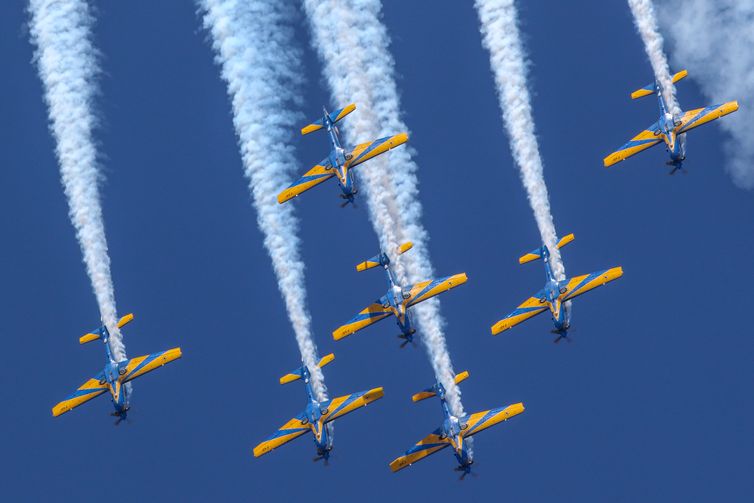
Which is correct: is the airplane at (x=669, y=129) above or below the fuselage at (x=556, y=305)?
Result: above

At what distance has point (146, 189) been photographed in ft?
358

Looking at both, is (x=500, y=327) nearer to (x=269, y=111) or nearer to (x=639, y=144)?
(x=639, y=144)

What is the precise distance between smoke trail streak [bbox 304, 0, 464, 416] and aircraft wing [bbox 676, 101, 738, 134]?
15039 mm

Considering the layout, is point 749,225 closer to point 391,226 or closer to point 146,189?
point 391,226

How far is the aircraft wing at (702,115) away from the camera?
9669 centimetres

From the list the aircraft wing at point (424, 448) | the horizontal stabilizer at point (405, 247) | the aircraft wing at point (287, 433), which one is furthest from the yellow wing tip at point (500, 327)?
the aircraft wing at point (287, 433)

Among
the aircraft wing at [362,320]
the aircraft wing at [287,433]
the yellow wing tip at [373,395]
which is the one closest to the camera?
the yellow wing tip at [373,395]

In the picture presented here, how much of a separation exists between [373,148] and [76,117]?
16038 mm

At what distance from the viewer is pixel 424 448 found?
99625 mm

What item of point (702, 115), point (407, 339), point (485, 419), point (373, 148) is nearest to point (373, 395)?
point (407, 339)

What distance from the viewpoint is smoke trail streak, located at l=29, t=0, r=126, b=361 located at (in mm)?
96812

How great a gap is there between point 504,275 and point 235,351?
1683 centimetres

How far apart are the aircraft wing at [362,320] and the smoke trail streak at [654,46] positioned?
63.5 ft

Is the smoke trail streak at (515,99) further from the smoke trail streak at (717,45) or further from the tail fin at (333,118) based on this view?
the smoke trail streak at (717,45)
